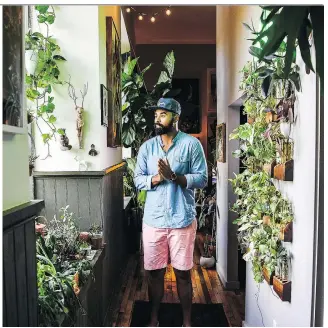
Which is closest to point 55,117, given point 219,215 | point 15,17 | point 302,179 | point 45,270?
point 45,270

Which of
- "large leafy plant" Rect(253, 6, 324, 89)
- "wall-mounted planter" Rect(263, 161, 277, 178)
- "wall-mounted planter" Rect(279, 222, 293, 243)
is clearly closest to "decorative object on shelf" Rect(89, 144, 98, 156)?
"wall-mounted planter" Rect(263, 161, 277, 178)

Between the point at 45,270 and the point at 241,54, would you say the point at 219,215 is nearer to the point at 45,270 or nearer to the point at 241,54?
the point at 241,54

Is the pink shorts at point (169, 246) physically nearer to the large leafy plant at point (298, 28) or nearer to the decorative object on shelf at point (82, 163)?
the decorative object on shelf at point (82, 163)

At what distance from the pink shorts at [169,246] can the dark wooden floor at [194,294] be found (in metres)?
0.51

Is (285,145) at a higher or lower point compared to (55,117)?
lower

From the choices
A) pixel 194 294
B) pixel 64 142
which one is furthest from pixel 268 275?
pixel 194 294

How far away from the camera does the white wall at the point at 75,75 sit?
2.57 meters

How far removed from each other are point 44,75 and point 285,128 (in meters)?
1.45

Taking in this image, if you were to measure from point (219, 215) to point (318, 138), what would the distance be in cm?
258

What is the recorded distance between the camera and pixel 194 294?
342cm

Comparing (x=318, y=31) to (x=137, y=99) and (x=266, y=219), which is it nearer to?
(x=266, y=219)

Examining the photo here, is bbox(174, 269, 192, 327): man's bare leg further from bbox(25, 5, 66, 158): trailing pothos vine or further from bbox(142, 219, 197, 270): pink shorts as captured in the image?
bbox(25, 5, 66, 158): trailing pothos vine

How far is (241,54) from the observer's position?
9.55 ft

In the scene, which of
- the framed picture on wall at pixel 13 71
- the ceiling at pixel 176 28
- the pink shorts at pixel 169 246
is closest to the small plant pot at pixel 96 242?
the pink shorts at pixel 169 246
